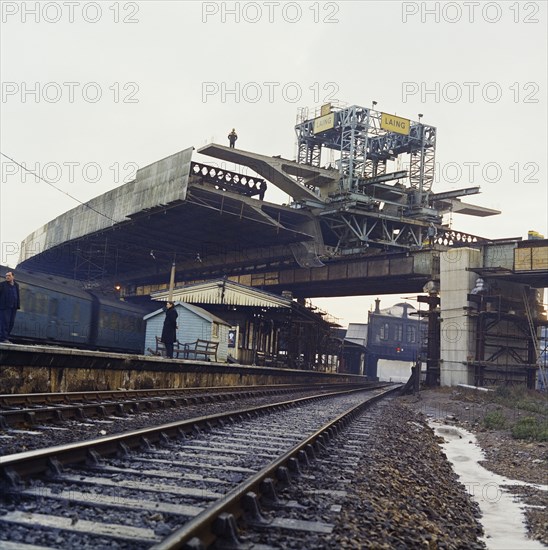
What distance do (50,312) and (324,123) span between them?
37175mm

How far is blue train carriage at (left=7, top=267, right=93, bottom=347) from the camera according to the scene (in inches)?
852

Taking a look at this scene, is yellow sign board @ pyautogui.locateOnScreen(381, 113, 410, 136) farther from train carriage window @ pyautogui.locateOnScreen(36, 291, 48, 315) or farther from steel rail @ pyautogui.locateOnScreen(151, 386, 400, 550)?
steel rail @ pyautogui.locateOnScreen(151, 386, 400, 550)

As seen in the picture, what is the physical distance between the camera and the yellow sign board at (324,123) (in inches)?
2129

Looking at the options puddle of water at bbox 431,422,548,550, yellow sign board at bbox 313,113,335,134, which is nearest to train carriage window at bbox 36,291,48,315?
puddle of water at bbox 431,422,548,550

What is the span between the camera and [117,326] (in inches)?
1168

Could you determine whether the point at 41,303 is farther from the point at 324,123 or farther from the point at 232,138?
the point at 324,123

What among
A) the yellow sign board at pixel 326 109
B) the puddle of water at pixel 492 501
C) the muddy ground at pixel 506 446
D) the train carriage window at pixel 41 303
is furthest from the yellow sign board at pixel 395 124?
the puddle of water at pixel 492 501

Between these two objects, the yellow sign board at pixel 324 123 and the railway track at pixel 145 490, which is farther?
the yellow sign board at pixel 324 123

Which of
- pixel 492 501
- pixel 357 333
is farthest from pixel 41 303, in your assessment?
pixel 357 333

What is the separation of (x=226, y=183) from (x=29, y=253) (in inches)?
1132

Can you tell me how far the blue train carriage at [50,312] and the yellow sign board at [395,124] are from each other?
34106 mm

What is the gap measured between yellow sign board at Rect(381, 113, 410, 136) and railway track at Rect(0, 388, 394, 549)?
4741 centimetres

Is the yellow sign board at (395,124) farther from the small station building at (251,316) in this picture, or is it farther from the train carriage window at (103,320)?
the train carriage window at (103,320)

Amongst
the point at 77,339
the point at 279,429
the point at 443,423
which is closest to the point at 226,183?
the point at 77,339
